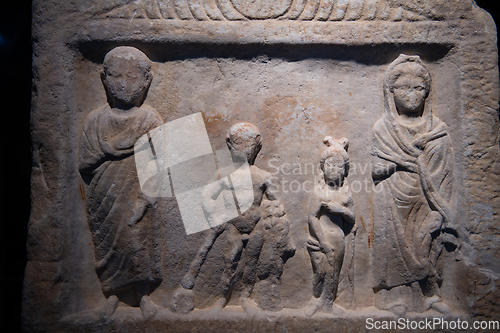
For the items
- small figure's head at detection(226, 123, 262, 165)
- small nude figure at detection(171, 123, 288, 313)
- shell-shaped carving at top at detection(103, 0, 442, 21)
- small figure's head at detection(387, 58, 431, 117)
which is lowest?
small nude figure at detection(171, 123, 288, 313)

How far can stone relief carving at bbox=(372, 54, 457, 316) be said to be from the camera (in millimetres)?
2354

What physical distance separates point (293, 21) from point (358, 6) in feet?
1.53

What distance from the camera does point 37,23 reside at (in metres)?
2.30

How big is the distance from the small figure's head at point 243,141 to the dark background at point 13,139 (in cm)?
200

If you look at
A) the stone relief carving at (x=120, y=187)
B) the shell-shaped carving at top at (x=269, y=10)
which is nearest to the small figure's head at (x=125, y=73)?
the stone relief carving at (x=120, y=187)

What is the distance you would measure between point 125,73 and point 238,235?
1.36 m

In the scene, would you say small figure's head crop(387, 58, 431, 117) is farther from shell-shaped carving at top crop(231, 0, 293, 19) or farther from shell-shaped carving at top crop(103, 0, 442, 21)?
shell-shaped carving at top crop(231, 0, 293, 19)

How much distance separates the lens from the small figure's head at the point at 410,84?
Result: 7.75ft

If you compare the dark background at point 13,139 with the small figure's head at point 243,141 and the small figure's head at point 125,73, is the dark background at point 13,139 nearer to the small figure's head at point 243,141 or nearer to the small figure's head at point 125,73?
the small figure's head at point 125,73

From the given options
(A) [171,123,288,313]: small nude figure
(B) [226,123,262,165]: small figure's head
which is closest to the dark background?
(A) [171,123,288,313]: small nude figure

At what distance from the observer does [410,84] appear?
2361mm

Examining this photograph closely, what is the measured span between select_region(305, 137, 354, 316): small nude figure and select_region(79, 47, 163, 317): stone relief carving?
3.60ft

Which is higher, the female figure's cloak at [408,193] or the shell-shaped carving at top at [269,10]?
the shell-shaped carving at top at [269,10]

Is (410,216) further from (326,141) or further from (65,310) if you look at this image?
(65,310)
